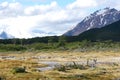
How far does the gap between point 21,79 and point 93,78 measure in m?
11.5

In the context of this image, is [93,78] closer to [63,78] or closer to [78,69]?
Answer: [63,78]

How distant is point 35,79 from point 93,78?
9.77 metres

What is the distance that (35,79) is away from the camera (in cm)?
5484

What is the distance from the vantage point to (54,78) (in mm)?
57688

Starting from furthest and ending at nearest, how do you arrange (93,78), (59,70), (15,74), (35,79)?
(59,70) < (15,74) < (93,78) < (35,79)

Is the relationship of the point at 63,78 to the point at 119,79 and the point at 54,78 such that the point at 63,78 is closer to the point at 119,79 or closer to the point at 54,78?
the point at 54,78

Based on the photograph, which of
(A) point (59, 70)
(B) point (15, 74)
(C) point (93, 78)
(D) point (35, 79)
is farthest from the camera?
(A) point (59, 70)

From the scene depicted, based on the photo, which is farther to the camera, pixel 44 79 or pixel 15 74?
pixel 15 74

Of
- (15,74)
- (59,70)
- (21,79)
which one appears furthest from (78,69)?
(21,79)

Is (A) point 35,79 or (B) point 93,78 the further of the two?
(B) point 93,78

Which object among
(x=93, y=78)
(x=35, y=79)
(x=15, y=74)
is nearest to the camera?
(x=35, y=79)

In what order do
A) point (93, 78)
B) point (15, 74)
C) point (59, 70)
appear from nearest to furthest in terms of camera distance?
point (93, 78) → point (15, 74) → point (59, 70)

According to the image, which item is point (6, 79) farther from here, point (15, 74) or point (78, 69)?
point (78, 69)

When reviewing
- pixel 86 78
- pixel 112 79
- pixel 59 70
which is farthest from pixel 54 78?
pixel 59 70
